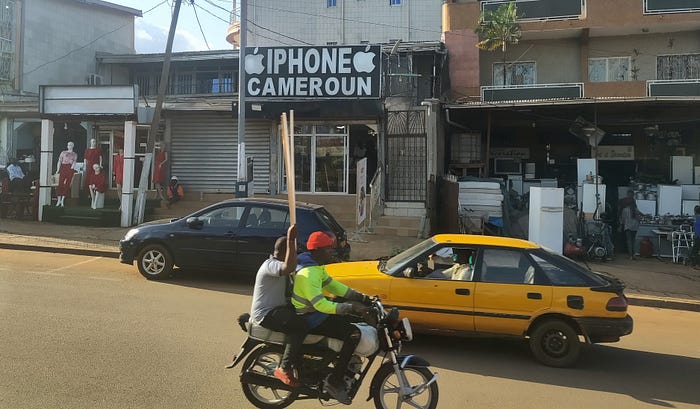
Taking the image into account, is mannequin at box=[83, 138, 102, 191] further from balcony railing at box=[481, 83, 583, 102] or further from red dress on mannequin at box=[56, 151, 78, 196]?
balcony railing at box=[481, 83, 583, 102]

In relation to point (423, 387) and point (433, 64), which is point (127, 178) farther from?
point (423, 387)

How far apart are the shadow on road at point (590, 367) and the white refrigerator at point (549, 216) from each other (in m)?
5.95

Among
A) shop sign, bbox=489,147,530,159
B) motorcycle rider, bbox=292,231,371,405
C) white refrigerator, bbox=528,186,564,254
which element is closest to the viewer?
motorcycle rider, bbox=292,231,371,405

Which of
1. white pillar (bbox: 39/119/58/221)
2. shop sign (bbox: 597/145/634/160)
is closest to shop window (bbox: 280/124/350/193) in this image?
white pillar (bbox: 39/119/58/221)

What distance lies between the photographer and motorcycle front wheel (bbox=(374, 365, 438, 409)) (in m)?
4.02

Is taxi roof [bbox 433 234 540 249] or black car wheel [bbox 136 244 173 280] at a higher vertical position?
taxi roof [bbox 433 234 540 249]

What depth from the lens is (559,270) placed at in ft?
19.9

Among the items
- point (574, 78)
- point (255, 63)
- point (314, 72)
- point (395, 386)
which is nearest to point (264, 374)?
point (395, 386)

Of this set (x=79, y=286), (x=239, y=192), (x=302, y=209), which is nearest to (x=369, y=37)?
(x=239, y=192)

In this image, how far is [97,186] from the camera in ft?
53.7

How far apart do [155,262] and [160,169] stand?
9.28 m

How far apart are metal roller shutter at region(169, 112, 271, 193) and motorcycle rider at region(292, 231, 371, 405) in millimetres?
14439

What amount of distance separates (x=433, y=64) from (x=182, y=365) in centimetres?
1695

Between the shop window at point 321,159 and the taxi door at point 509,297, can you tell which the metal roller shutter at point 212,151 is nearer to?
the shop window at point 321,159
